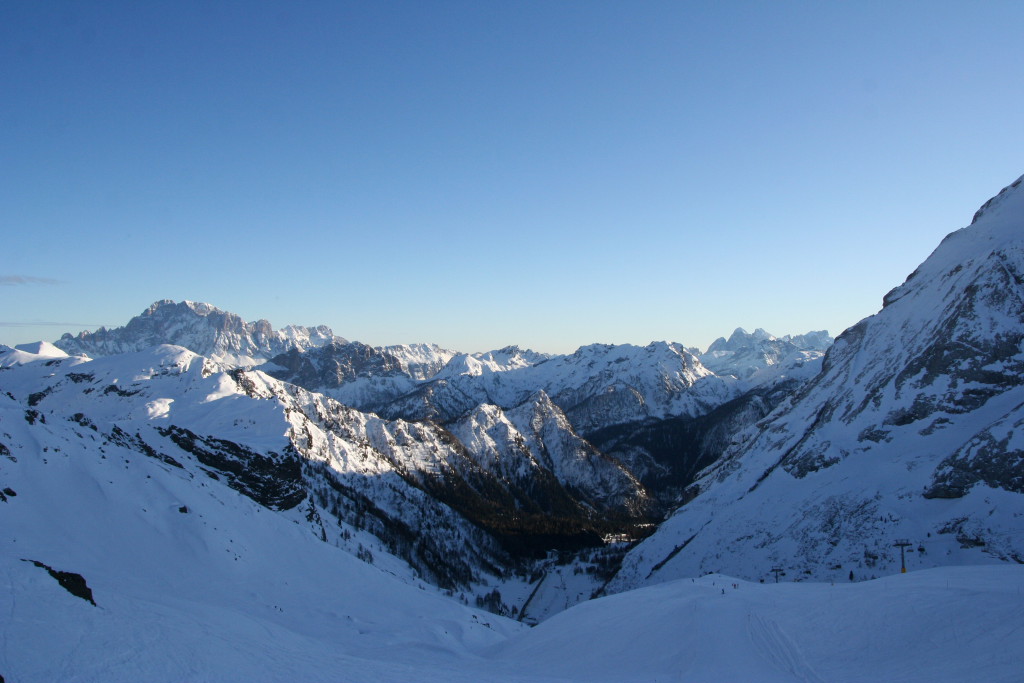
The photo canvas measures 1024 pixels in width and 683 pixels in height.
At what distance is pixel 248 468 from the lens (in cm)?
9944

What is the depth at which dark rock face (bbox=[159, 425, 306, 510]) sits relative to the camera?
93188 millimetres

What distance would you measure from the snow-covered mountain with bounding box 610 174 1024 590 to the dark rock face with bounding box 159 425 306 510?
6043 cm

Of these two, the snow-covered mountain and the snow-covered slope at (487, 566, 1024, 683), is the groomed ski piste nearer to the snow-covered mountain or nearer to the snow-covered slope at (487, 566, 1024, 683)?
the snow-covered slope at (487, 566, 1024, 683)

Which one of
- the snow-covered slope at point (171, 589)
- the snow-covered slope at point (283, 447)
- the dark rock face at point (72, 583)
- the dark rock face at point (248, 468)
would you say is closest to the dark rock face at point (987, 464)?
the snow-covered slope at point (171, 589)

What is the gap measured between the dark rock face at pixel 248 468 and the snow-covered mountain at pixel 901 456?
60432 mm

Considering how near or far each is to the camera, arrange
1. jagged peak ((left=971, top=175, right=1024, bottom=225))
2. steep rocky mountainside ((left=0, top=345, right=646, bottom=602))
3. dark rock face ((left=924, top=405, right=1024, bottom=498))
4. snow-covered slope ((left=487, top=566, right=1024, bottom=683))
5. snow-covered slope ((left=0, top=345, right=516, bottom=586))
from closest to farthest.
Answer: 1. snow-covered slope ((left=487, top=566, right=1024, bottom=683))
2. dark rock face ((left=924, top=405, right=1024, bottom=498))
3. steep rocky mountainside ((left=0, top=345, right=646, bottom=602))
4. snow-covered slope ((left=0, top=345, right=516, bottom=586))
5. jagged peak ((left=971, top=175, right=1024, bottom=225))

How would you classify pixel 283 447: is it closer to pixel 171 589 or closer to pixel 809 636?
pixel 171 589

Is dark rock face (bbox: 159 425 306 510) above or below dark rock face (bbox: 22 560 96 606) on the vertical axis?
below

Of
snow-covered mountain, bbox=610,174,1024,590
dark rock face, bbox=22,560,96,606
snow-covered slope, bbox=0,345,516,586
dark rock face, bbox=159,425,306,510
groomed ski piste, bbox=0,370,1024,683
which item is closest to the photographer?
groomed ski piste, bbox=0,370,1024,683

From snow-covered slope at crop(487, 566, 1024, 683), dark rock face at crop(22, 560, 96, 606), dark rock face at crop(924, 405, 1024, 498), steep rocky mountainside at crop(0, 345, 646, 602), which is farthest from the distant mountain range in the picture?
steep rocky mountainside at crop(0, 345, 646, 602)

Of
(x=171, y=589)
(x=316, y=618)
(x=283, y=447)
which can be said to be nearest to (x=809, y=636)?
(x=316, y=618)

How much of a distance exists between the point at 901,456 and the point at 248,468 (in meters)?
105

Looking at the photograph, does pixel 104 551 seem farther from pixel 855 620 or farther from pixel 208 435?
pixel 208 435

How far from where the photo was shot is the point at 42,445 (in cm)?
5272
